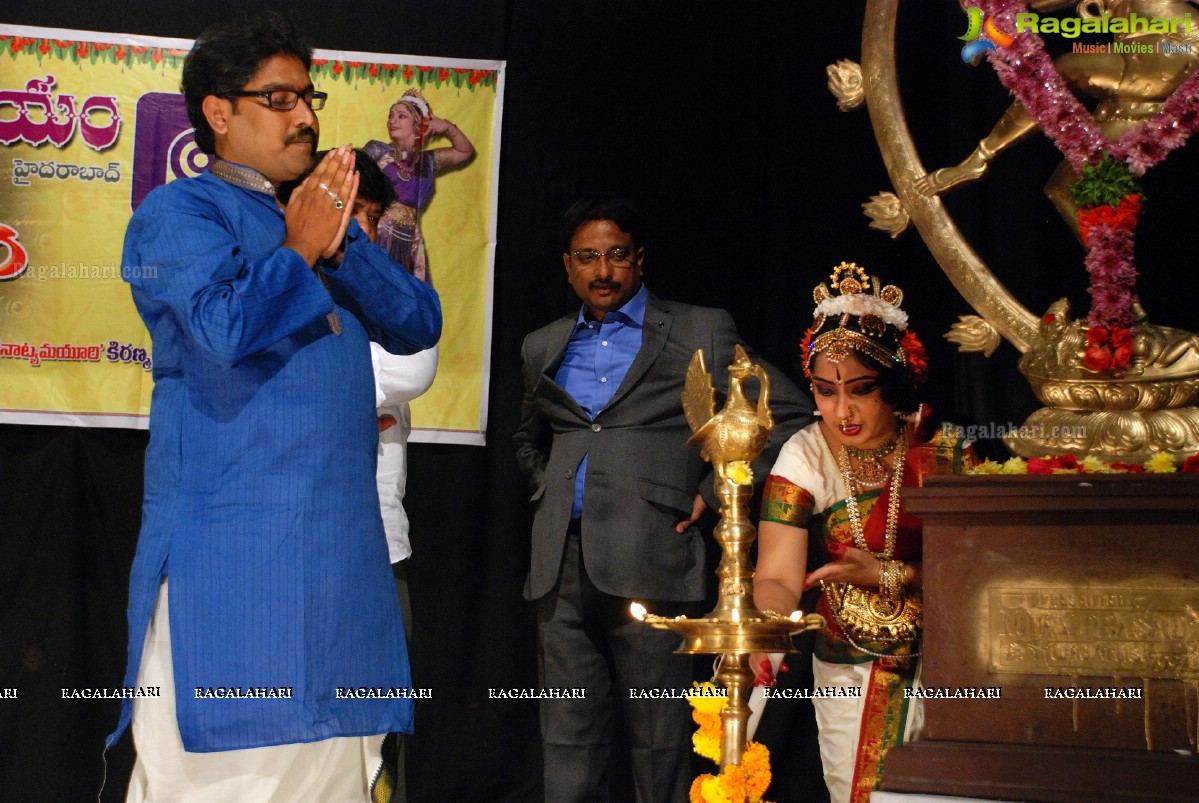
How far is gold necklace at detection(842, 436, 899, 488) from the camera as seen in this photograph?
305 cm

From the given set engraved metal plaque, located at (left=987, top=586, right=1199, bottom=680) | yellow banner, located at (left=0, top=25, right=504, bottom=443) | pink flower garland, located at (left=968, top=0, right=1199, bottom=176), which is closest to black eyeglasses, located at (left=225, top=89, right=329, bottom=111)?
engraved metal plaque, located at (left=987, top=586, right=1199, bottom=680)

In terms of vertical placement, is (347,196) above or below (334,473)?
above

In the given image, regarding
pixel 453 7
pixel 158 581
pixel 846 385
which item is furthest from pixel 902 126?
pixel 158 581

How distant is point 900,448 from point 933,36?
1.44 m

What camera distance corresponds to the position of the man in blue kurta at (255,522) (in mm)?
1911

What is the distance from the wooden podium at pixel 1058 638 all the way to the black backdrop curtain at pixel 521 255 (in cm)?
195

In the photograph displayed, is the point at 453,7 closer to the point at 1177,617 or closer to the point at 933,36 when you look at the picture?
the point at 933,36

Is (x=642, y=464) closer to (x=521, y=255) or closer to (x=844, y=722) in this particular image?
(x=844, y=722)

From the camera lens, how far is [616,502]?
3320 mm

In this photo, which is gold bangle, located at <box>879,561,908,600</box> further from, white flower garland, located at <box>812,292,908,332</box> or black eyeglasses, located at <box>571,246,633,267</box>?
black eyeglasses, located at <box>571,246,633,267</box>

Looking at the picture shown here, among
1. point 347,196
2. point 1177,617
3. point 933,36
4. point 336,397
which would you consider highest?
point 933,36

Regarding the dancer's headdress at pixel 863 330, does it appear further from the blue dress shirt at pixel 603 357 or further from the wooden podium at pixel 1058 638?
the wooden podium at pixel 1058 638

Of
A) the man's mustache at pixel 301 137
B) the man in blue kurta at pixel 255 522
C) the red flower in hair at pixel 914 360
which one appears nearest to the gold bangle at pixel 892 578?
the red flower in hair at pixel 914 360

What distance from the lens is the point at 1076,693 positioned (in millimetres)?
1893
